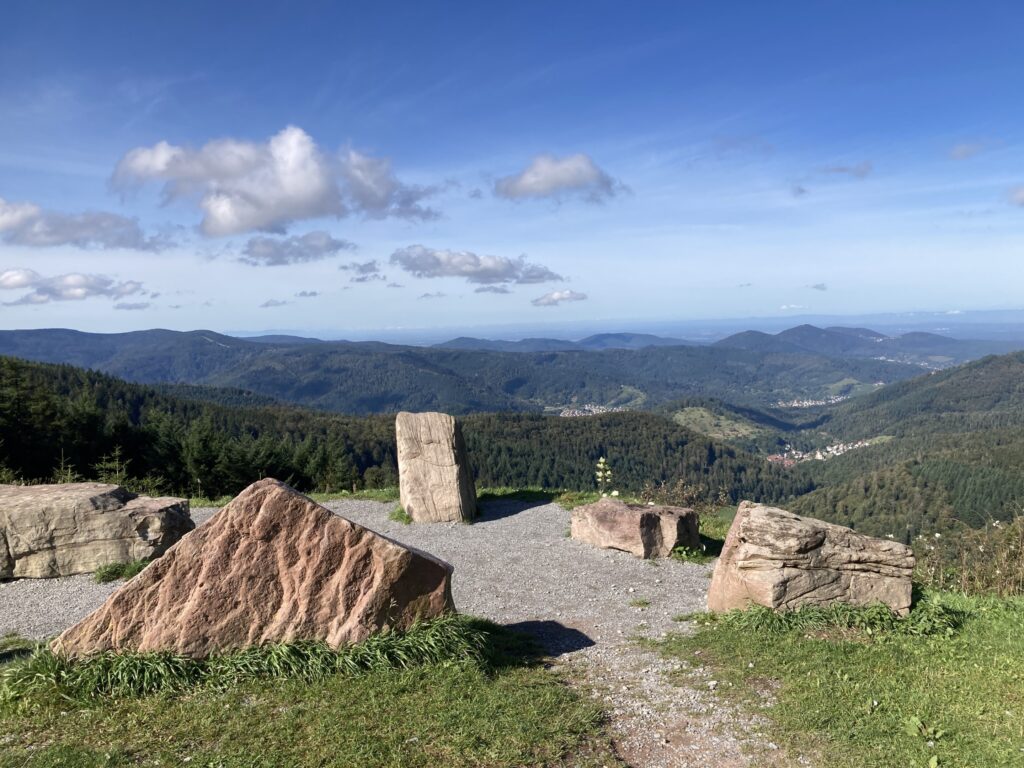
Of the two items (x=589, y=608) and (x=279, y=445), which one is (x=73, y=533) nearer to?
(x=589, y=608)

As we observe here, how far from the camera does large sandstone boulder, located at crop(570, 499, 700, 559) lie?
54.0 ft

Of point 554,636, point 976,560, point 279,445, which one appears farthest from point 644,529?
point 279,445

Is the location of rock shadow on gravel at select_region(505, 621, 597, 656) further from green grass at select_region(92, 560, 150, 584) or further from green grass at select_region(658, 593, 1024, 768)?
green grass at select_region(92, 560, 150, 584)

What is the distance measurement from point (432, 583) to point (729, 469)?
6391 inches

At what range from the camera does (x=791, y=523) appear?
448 inches

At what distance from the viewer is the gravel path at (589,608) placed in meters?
7.45

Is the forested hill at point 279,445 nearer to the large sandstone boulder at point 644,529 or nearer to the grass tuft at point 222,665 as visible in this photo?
the large sandstone boulder at point 644,529

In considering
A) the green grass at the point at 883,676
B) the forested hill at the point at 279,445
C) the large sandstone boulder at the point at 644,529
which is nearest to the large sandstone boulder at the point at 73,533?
the large sandstone boulder at the point at 644,529

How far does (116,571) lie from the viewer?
14367 mm

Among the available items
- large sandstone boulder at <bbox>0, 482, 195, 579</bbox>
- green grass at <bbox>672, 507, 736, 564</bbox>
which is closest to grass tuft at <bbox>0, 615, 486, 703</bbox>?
large sandstone boulder at <bbox>0, 482, 195, 579</bbox>

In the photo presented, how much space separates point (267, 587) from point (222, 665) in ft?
3.71

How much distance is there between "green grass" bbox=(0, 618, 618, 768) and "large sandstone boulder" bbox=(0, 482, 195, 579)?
21.9ft

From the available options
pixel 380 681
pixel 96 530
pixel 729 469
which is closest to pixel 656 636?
pixel 380 681

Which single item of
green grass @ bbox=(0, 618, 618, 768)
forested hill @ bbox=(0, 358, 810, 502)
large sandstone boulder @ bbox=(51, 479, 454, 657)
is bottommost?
forested hill @ bbox=(0, 358, 810, 502)
